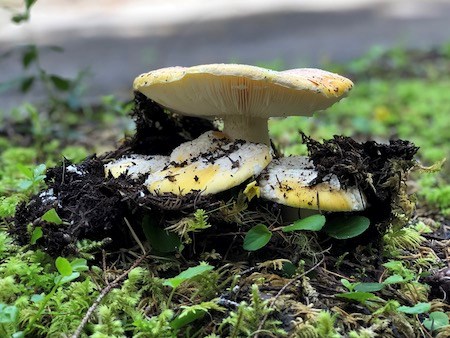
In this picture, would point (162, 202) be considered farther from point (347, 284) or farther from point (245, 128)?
point (347, 284)

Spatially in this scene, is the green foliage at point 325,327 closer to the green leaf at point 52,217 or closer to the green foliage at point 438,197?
the green leaf at point 52,217

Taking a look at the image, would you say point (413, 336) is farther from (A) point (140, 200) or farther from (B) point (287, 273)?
(A) point (140, 200)

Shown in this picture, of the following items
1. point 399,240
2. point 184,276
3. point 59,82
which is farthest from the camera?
point 59,82

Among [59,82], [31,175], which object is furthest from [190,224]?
[59,82]

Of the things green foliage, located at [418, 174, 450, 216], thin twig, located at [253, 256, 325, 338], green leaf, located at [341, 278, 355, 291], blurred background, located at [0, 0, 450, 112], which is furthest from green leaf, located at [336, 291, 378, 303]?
blurred background, located at [0, 0, 450, 112]

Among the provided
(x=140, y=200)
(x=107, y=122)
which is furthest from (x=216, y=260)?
(x=107, y=122)

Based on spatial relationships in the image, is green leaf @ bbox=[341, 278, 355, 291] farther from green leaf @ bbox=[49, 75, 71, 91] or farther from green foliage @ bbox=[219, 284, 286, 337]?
green leaf @ bbox=[49, 75, 71, 91]

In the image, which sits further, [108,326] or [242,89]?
[242,89]
